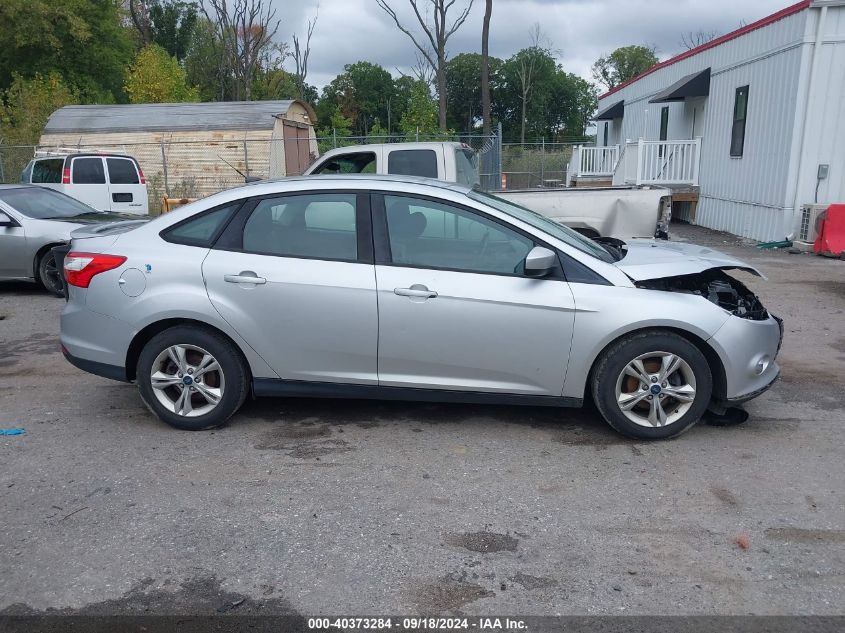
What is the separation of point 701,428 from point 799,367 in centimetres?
198

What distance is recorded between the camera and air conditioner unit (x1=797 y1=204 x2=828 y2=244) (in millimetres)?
12852

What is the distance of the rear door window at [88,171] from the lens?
14.7 meters

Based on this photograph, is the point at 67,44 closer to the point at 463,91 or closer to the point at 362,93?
the point at 362,93

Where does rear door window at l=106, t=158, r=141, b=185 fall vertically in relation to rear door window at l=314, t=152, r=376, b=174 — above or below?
below

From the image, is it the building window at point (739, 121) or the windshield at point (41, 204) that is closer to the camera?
the windshield at point (41, 204)

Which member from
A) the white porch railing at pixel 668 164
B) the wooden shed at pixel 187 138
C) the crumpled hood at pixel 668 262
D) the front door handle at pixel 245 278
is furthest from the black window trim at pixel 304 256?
the wooden shed at pixel 187 138

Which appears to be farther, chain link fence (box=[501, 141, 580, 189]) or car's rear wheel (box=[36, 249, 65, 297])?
chain link fence (box=[501, 141, 580, 189])

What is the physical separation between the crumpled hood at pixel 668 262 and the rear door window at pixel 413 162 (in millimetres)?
3995

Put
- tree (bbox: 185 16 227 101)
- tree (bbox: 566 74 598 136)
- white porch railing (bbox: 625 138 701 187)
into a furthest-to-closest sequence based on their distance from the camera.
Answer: tree (bbox: 566 74 598 136), tree (bbox: 185 16 227 101), white porch railing (bbox: 625 138 701 187)

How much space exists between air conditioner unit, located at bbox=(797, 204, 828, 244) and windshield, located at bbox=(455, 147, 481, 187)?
663 cm

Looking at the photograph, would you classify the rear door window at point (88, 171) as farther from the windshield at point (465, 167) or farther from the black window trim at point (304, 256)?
the black window trim at point (304, 256)

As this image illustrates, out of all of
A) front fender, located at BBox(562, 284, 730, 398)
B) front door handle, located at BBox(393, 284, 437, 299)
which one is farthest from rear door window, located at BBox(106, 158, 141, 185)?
front fender, located at BBox(562, 284, 730, 398)

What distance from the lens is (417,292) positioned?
14.9ft

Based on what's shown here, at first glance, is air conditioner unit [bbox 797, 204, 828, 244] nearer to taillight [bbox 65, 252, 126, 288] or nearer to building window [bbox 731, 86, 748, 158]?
building window [bbox 731, 86, 748, 158]
